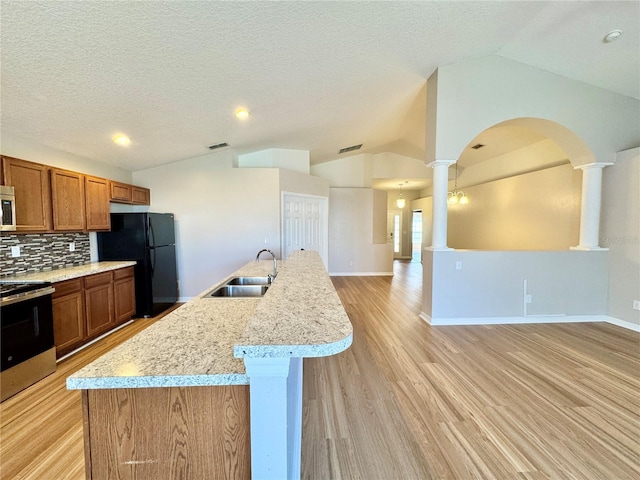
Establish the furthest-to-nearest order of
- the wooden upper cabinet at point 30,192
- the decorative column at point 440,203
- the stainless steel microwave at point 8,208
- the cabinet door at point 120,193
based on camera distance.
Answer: the cabinet door at point 120,193
the decorative column at point 440,203
the wooden upper cabinet at point 30,192
the stainless steel microwave at point 8,208

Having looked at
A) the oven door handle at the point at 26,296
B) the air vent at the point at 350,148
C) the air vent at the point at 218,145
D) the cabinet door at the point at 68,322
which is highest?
the air vent at the point at 350,148

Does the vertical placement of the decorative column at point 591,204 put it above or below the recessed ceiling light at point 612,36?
below

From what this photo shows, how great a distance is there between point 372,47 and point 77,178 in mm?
3680

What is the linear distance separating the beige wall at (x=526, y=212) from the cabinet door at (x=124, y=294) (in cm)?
680

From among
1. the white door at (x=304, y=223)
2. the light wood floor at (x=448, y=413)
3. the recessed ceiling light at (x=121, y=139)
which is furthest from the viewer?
the white door at (x=304, y=223)

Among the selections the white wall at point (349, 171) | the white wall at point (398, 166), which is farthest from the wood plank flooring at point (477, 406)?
the white wall at point (398, 166)

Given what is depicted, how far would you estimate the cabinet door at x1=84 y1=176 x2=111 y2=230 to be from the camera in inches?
134

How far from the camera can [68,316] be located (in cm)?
285

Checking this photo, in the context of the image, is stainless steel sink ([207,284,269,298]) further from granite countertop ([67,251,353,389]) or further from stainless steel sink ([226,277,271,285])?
granite countertop ([67,251,353,389])

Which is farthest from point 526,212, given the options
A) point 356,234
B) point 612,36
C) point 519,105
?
point 356,234

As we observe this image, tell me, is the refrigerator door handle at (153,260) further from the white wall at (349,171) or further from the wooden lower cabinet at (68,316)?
the white wall at (349,171)

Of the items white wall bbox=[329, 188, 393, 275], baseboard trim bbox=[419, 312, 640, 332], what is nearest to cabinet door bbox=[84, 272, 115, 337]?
baseboard trim bbox=[419, 312, 640, 332]

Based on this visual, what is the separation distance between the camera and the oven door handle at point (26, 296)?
7.07ft

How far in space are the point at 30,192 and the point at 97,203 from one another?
2.93ft
